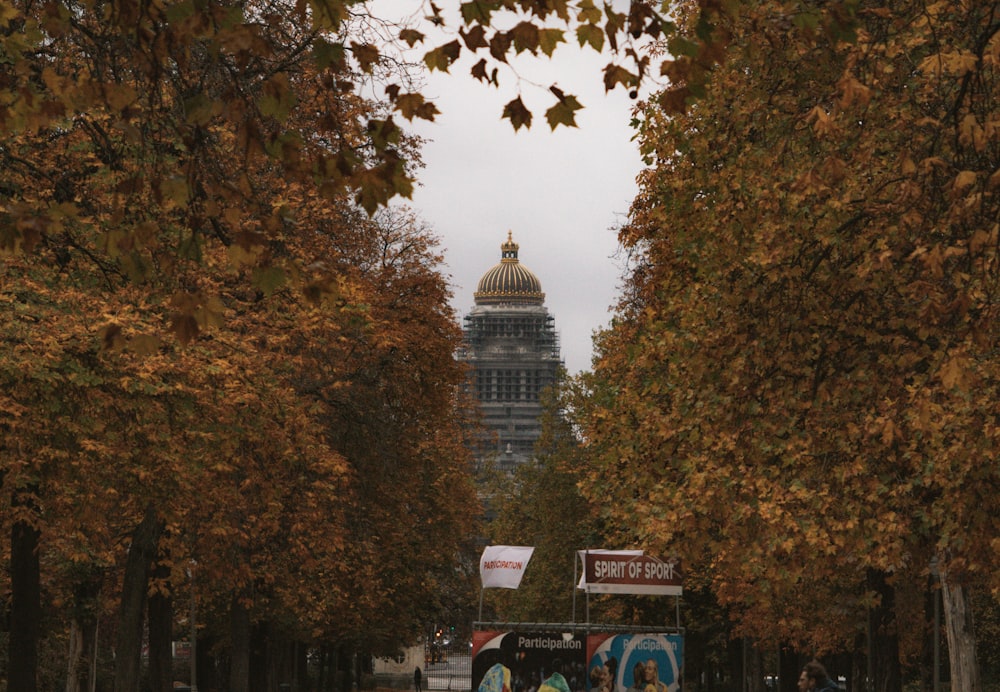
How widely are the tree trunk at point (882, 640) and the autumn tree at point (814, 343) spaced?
177 inches

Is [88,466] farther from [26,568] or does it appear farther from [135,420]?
[26,568]

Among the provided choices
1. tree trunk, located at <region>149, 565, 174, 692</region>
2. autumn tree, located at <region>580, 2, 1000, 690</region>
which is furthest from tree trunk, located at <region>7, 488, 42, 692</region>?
autumn tree, located at <region>580, 2, 1000, 690</region>

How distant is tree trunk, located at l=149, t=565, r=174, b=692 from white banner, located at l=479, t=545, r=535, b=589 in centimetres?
689

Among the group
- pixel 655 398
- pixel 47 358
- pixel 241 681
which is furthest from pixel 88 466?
pixel 241 681

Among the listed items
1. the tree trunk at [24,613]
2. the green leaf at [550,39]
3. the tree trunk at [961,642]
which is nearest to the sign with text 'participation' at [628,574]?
the tree trunk at [961,642]

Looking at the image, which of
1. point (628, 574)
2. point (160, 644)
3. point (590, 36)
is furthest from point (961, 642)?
point (160, 644)

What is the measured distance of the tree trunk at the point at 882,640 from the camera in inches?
1100

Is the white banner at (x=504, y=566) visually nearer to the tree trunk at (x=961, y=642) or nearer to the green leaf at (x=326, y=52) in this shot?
the tree trunk at (x=961, y=642)

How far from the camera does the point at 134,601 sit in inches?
1017

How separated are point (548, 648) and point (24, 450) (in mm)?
8628

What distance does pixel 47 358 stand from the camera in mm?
19000

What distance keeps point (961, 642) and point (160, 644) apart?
681 inches

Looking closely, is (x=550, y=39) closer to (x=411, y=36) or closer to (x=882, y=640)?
(x=411, y=36)

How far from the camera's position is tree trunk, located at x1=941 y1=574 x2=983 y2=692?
20.9 metres
